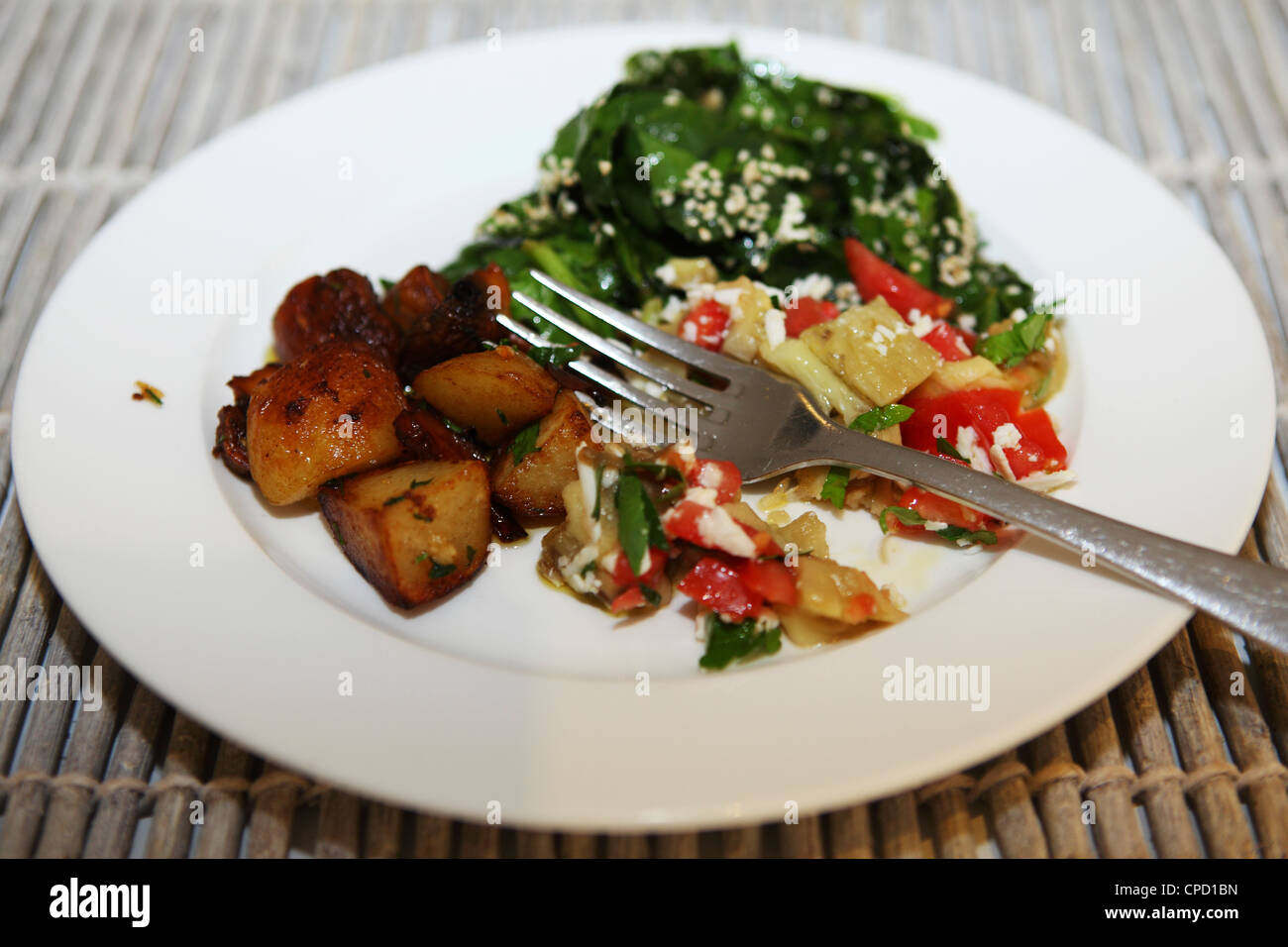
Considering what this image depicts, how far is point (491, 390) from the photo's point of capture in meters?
2.47

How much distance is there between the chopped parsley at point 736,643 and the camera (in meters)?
2.13

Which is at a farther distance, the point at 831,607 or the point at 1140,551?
the point at 831,607

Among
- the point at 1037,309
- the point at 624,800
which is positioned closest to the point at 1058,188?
the point at 1037,309

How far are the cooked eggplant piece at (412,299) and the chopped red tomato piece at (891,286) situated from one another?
135cm

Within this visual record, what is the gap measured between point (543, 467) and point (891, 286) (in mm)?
1353

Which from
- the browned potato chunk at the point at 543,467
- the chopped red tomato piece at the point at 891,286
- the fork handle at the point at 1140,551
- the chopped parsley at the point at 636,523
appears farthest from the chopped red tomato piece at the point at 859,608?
the chopped red tomato piece at the point at 891,286


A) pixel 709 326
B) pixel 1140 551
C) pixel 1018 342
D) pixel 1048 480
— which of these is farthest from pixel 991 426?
pixel 709 326

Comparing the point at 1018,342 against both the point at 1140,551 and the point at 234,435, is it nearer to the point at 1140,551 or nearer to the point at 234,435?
the point at 1140,551

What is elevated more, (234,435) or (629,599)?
(234,435)

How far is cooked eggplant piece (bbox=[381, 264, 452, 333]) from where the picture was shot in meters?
2.83

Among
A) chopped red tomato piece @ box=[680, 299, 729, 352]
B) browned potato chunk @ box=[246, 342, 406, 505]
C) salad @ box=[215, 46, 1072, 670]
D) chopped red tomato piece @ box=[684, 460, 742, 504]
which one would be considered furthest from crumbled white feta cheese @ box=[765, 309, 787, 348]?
browned potato chunk @ box=[246, 342, 406, 505]

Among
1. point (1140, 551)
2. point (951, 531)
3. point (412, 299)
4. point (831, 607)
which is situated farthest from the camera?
point (412, 299)

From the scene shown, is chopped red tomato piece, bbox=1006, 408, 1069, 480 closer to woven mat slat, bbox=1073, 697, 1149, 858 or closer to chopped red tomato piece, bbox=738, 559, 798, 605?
woven mat slat, bbox=1073, 697, 1149, 858

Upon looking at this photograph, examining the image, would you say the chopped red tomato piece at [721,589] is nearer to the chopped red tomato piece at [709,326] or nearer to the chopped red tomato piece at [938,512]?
the chopped red tomato piece at [938,512]
